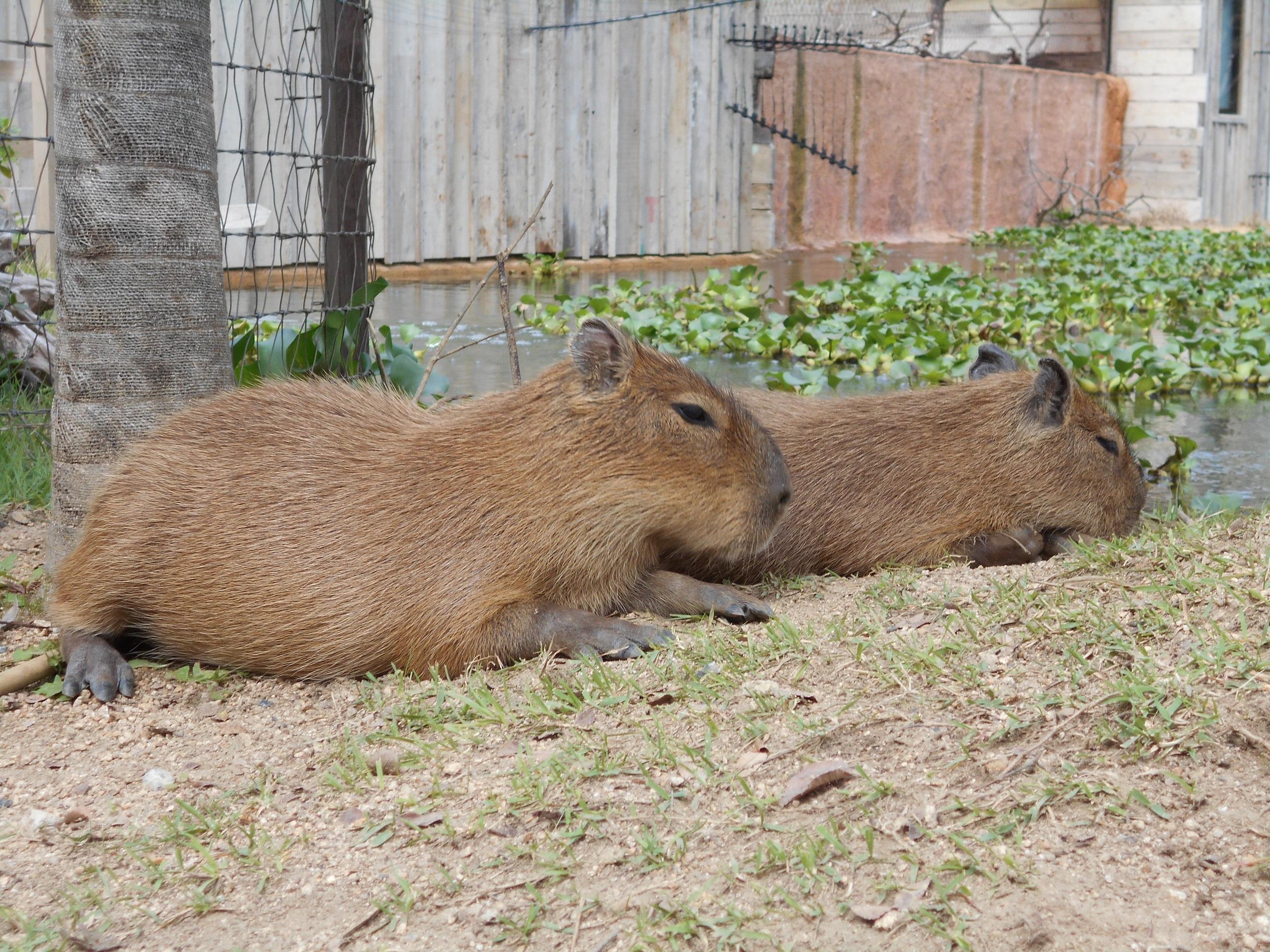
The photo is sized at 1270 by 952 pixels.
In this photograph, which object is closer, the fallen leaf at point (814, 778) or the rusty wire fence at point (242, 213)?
the fallen leaf at point (814, 778)

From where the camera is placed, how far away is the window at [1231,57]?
68.2 ft

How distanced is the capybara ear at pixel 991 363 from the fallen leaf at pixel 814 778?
7.54 ft

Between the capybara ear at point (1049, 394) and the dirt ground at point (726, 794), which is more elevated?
the capybara ear at point (1049, 394)

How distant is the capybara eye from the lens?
323 cm

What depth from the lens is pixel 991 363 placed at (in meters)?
4.34

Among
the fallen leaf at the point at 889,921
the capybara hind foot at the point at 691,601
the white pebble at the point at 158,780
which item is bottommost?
the white pebble at the point at 158,780

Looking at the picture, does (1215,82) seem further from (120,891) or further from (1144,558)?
(120,891)

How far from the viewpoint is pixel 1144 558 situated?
123 inches

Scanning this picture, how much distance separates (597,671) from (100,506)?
1341mm

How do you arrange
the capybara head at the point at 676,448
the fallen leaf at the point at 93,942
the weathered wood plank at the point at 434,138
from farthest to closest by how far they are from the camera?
the weathered wood plank at the point at 434,138 → the capybara head at the point at 676,448 → the fallen leaf at the point at 93,942

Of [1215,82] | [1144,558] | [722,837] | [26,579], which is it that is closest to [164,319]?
[26,579]

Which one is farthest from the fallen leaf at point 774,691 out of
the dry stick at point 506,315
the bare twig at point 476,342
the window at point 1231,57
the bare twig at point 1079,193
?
the window at point 1231,57

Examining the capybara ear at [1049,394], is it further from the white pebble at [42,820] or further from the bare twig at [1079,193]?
the bare twig at [1079,193]

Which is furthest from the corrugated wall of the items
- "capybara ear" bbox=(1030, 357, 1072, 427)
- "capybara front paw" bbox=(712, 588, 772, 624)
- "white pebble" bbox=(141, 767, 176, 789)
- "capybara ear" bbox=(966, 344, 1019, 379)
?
"white pebble" bbox=(141, 767, 176, 789)
